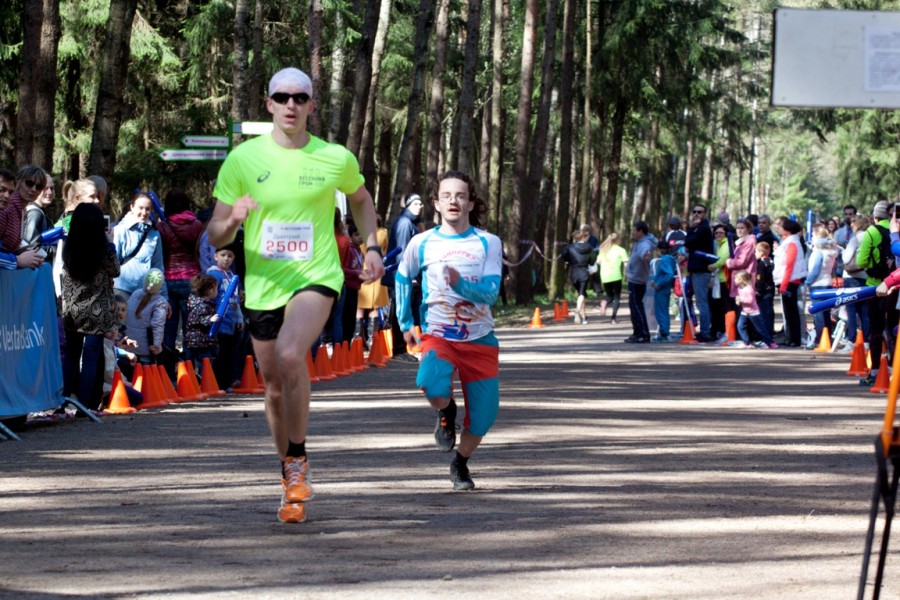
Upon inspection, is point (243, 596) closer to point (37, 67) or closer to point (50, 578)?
point (50, 578)

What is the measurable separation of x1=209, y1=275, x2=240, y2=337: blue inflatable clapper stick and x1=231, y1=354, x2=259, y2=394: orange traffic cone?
0.74 metres

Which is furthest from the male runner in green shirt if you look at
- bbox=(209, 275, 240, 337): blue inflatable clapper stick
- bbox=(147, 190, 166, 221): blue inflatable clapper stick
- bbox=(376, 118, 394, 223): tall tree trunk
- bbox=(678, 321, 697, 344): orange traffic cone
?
bbox=(376, 118, 394, 223): tall tree trunk

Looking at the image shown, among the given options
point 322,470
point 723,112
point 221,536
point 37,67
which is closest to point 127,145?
point 37,67

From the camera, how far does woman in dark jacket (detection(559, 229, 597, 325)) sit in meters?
34.5

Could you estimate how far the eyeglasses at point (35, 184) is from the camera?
43.0ft

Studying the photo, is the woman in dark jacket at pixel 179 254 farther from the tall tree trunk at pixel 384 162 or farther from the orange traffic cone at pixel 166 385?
the tall tree trunk at pixel 384 162

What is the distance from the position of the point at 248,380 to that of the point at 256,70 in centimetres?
1734

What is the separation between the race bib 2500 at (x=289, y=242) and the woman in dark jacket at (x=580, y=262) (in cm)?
2624

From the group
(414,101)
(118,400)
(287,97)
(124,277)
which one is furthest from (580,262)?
(287,97)

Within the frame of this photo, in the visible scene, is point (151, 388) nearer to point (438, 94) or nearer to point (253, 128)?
point (253, 128)

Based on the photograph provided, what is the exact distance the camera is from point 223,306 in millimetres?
16766

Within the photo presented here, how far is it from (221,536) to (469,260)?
8.20 ft

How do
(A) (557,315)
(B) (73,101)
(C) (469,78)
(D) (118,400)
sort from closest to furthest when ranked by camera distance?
(D) (118,400) < (B) (73,101) < (A) (557,315) < (C) (469,78)

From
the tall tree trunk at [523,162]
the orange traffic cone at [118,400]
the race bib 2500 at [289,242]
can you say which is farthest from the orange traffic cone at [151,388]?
the tall tree trunk at [523,162]
